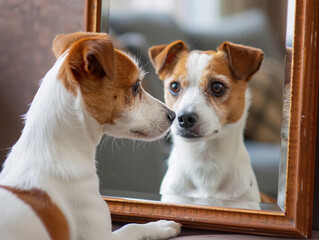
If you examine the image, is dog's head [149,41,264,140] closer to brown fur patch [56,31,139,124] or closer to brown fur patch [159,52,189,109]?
brown fur patch [159,52,189,109]

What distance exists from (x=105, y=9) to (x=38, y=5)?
1.08ft

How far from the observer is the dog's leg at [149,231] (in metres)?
1.15

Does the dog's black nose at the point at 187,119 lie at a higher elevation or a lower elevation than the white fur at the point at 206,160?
higher

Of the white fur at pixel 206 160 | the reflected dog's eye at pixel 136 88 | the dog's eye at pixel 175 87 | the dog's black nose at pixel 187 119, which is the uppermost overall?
the reflected dog's eye at pixel 136 88

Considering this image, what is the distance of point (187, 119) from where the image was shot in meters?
1.33

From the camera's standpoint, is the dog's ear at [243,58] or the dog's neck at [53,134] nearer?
the dog's neck at [53,134]

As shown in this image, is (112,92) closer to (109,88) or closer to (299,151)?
(109,88)

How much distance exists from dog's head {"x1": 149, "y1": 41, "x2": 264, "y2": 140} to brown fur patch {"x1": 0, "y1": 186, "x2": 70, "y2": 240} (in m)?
0.53

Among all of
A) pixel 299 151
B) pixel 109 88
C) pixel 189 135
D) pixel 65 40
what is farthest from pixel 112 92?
pixel 299 151

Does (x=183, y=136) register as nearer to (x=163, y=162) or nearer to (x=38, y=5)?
(x=163, y=162)

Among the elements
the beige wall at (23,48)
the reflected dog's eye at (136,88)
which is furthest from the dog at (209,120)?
the beige wall at (23,48)

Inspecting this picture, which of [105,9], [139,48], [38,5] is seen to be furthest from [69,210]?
[38,5]

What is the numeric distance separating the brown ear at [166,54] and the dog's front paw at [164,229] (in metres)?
0.55

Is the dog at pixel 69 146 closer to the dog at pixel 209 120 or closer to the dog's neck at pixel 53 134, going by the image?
the dog's neck at pixel 53 134
